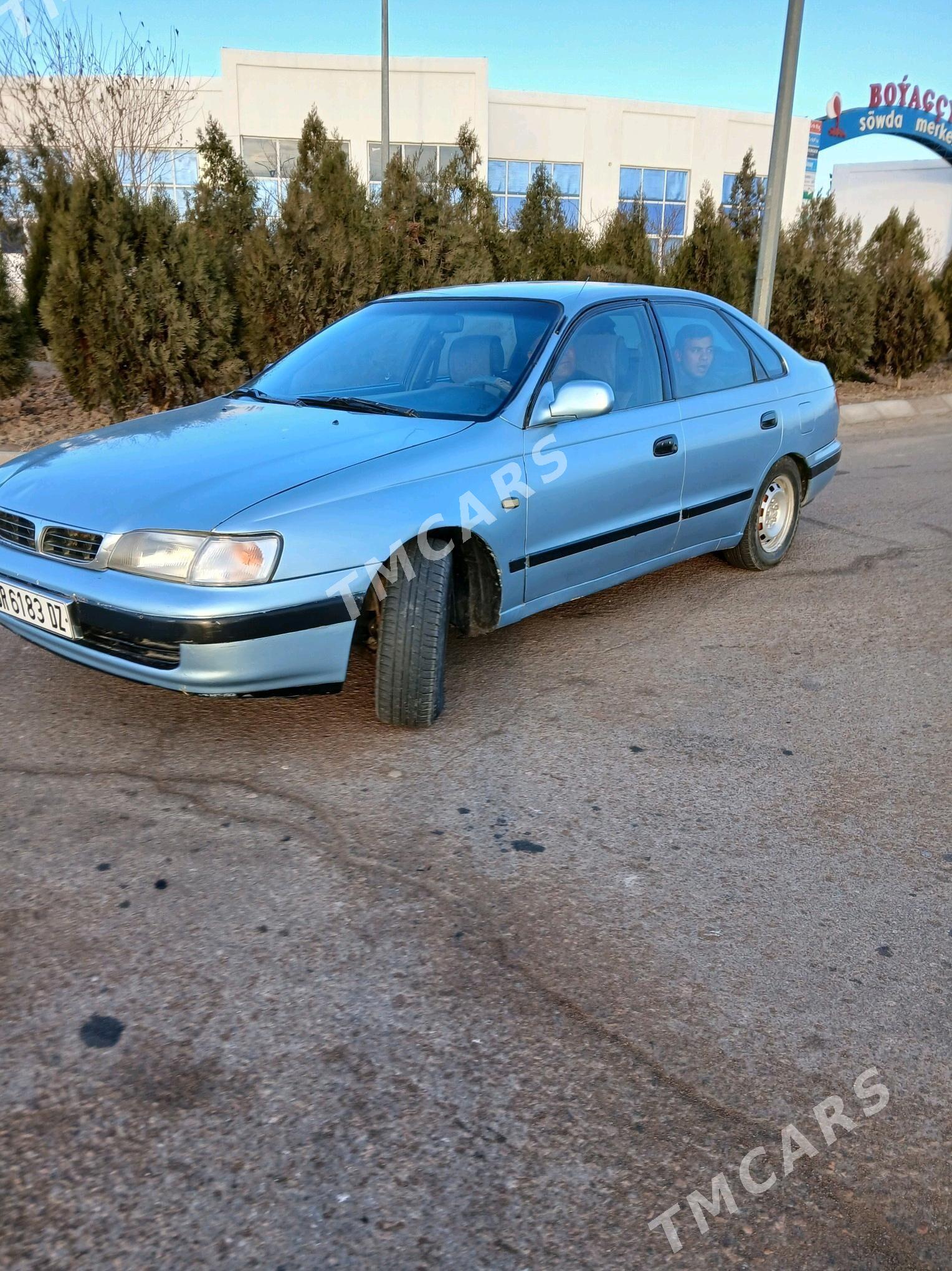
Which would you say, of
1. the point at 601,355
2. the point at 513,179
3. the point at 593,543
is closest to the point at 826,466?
the point at 601,355

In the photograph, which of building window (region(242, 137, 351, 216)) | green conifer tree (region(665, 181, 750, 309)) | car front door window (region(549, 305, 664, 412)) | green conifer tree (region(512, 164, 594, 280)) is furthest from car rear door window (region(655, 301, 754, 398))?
building window (region(242, 137, 351, 216))

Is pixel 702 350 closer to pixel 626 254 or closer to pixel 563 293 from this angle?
pixel 563 293

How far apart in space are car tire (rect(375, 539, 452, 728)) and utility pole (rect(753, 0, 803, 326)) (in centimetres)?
879

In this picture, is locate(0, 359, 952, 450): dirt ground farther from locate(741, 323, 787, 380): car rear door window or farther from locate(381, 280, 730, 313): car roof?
locate(741, 323, 787, 380): car rear door window

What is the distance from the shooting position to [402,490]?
3.44 m

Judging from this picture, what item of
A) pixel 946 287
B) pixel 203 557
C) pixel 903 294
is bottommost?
pixel 203 557

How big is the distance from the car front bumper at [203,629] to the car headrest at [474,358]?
4.45 ft

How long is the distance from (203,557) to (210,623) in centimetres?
20

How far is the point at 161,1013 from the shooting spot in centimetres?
226

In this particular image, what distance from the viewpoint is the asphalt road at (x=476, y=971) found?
1.82m

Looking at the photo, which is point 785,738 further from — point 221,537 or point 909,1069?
point 221,537

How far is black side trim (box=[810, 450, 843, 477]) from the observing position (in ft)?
19.0

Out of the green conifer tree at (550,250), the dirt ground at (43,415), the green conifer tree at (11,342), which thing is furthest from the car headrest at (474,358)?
the green conifer tree at (550,250)

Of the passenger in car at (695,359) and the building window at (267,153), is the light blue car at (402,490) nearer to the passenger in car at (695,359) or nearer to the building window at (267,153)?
the passenger in car at (695,359)
